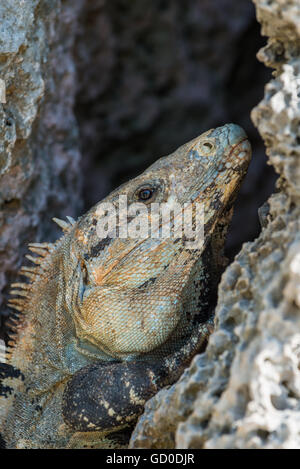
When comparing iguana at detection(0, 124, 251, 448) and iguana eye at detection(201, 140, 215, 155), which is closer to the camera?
iguana at detection(0, 124, 251, 448)

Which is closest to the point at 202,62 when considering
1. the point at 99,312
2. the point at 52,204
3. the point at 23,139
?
the point at 52,204

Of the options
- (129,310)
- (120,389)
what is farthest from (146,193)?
(120,389)

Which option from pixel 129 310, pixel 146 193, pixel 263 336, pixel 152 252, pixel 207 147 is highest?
pixel 207 147

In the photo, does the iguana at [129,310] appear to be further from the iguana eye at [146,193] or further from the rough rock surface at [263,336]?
the rough rock surface at [263,336]

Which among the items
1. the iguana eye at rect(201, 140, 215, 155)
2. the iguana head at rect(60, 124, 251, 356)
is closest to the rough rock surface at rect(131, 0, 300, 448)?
the iguana head at rect(60, 124, 251, 356)

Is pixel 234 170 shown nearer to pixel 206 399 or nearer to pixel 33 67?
pixel 206 399

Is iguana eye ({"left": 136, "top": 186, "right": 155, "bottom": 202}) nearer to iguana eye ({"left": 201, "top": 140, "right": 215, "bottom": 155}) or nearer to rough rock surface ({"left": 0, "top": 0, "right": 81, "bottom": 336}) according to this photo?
iguana eye ({"left": 201, "top": 140, "right": 215, "bottom": 155})

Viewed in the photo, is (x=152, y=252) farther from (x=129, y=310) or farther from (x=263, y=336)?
(x=263, y=336)
